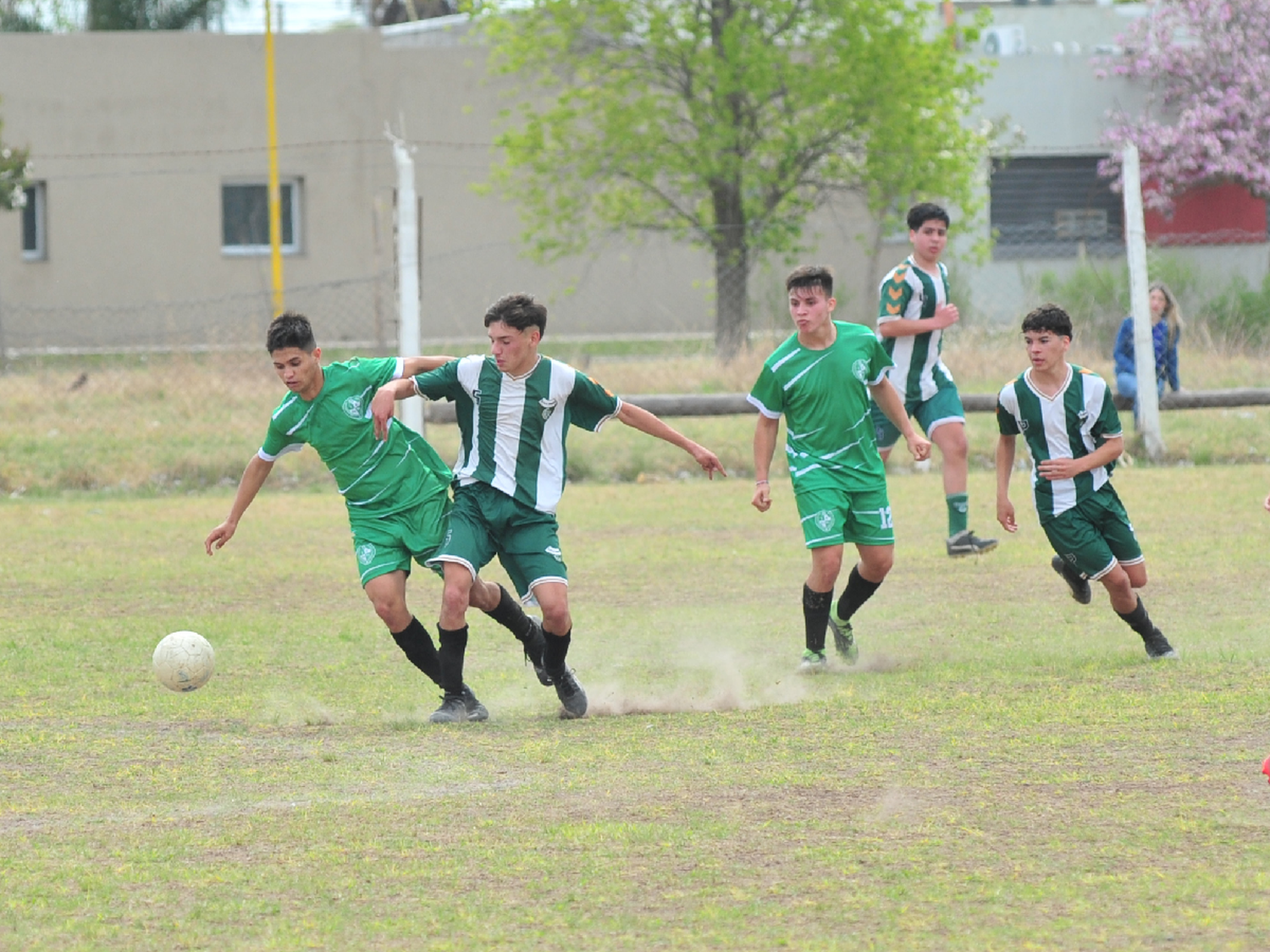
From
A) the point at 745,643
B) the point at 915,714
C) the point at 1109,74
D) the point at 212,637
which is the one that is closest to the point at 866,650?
the point at 745,643

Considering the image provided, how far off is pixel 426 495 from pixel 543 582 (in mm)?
643

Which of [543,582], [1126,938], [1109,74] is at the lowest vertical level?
[1126,938]

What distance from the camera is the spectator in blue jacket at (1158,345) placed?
14438mm

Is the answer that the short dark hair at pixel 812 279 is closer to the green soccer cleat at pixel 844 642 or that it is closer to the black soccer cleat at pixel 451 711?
the green soccer cleat at pixel 844 642

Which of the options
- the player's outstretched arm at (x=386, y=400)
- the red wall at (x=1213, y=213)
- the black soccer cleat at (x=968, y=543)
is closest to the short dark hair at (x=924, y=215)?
the black soccer cleat at (x=968, y=543)

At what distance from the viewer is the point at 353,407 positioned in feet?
21.7

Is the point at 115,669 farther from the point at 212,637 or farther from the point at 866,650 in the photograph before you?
the point at 866,650

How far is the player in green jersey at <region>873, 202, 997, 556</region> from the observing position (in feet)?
31.7

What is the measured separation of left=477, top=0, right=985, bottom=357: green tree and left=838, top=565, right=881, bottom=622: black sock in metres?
12.7

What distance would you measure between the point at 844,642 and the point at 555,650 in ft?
5.20

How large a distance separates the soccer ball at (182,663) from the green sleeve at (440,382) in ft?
4.33

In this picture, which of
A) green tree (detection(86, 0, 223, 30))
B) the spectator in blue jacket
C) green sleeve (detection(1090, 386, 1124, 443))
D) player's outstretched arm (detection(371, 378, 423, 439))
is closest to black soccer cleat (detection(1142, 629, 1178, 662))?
green sleeve (detection(1090, 386, 1124, 443))

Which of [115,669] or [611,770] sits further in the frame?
[115,669]

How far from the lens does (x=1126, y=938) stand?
3.77 m
